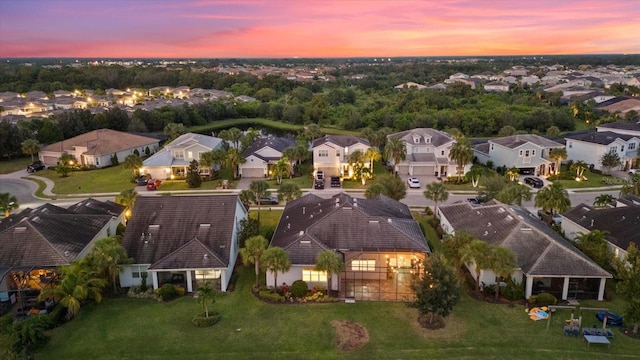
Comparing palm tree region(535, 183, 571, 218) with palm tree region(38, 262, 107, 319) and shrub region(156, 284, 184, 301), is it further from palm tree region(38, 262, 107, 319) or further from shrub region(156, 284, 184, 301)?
palm tree region(38, 262, 107, 319)

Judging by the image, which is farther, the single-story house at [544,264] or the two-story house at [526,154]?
the two-story house at [526,154]

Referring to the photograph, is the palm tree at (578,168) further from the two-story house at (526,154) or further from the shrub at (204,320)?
the shrub at (204,320)

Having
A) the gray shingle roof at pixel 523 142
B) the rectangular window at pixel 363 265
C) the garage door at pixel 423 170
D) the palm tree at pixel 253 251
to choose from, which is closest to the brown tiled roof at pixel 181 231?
the palm tree at pixel 253 251

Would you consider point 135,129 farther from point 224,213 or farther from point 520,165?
point 520,165

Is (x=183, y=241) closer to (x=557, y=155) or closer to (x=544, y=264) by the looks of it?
(x=544, y=264)

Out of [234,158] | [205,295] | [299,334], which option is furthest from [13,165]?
[299,334]

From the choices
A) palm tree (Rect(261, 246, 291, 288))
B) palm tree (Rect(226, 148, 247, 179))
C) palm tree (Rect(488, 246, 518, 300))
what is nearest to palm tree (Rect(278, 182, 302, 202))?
palm tree (Rect(261, 246, 291, 288))
